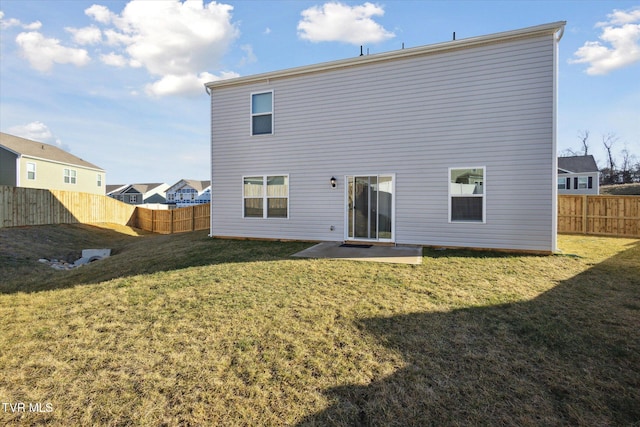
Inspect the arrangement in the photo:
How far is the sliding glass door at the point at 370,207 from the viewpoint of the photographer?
889 centimetres

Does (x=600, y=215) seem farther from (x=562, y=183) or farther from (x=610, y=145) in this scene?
(x=610, y=145)

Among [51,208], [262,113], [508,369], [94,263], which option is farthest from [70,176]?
[508,369]

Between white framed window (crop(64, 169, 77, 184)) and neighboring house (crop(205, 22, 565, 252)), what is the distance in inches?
811

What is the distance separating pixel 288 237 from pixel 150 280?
4784 mm

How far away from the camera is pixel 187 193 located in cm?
4609

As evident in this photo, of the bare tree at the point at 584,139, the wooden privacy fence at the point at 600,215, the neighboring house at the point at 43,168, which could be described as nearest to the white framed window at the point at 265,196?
the wooden privacy fence at the point at 600,215

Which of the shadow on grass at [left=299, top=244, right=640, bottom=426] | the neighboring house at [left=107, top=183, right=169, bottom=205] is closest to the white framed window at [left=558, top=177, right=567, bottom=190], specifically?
the shadow on grass at [left=299, top=244, right=640, bottom=426]

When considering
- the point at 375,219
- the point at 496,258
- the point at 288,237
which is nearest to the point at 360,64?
the point at 375,219

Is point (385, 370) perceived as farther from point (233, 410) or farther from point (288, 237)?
point (288, 237)

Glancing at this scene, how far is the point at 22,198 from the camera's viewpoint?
13586mm

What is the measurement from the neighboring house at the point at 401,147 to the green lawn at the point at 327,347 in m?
2.39

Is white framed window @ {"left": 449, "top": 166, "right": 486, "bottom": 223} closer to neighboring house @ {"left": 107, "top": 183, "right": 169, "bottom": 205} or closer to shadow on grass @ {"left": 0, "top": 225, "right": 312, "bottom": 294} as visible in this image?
shadow on grass @ {"left": 0, "top": 225, "right": 312, "bottom": 294}

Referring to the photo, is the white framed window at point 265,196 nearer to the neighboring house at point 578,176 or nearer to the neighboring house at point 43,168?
the neighboring house at point 43,168

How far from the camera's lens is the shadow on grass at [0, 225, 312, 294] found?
627 centimetres
